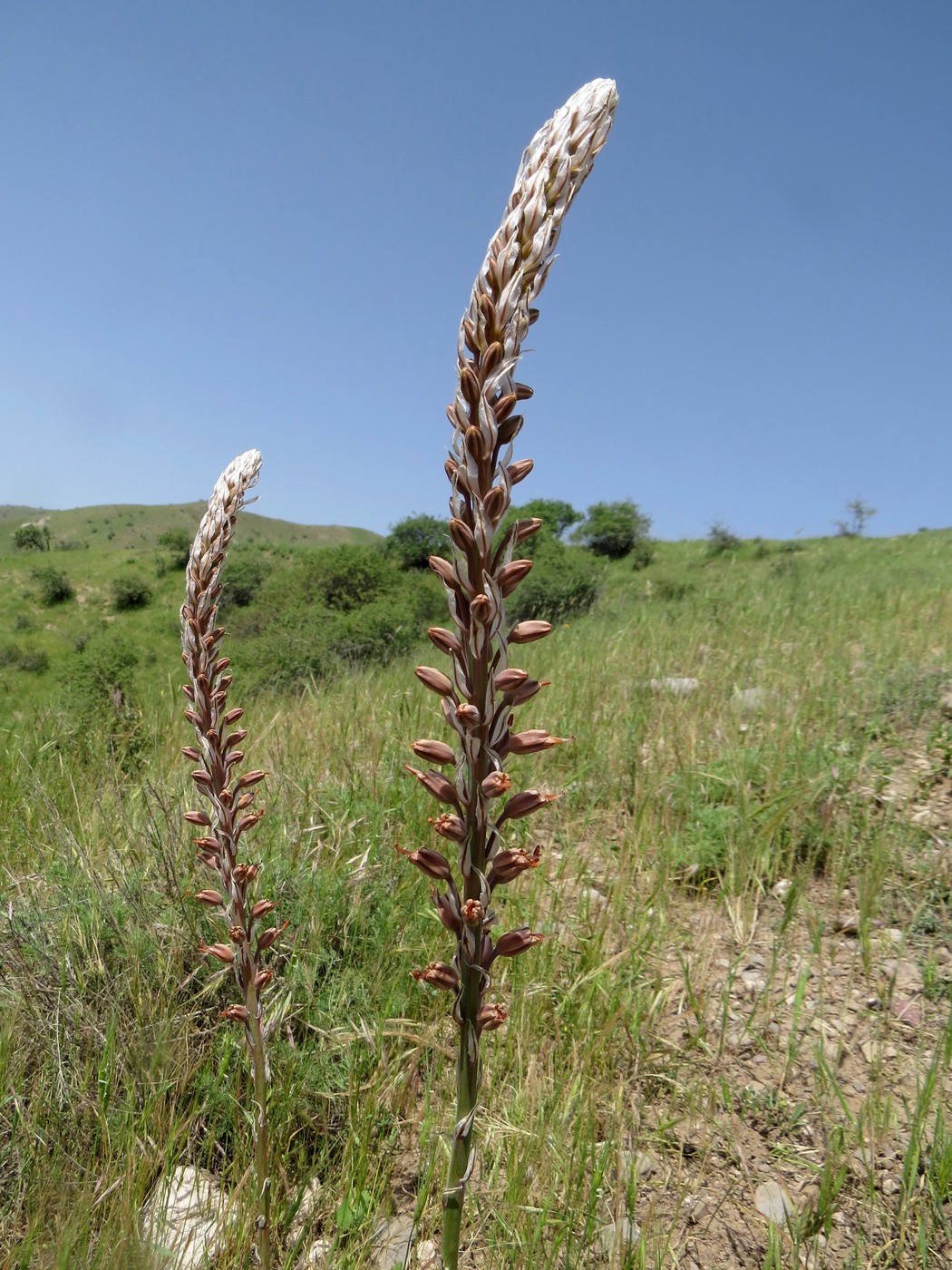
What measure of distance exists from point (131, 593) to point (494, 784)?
79.8 meters

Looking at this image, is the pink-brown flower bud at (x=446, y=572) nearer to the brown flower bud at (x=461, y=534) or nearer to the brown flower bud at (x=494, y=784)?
the brown flower bud at (x=461, y=534)

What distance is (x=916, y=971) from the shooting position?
3.37 meters

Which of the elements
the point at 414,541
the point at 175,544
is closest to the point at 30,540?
the point at 175,544

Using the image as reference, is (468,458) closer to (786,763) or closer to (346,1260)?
(346,1260)

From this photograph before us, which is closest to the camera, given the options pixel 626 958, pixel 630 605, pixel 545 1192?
pixel 545 1192

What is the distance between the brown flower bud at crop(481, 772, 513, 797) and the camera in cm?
108

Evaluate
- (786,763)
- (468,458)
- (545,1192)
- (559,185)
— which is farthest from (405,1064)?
(786,763)

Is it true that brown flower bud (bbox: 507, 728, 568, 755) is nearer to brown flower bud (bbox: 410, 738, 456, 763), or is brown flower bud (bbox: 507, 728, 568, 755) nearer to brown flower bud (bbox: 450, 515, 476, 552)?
brown flower bud (bbox: 410, 738, 456, 763)

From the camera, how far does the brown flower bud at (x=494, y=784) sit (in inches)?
42.6

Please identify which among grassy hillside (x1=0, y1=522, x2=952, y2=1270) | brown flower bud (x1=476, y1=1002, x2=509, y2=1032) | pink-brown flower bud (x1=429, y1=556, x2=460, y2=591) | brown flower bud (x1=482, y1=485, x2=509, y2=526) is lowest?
grassy hillside (x1=0, y1=522, x2=952, y2=1270)

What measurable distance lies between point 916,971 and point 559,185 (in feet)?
12.0

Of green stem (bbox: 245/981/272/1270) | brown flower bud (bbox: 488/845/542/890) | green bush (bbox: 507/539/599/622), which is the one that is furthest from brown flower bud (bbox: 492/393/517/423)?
green bush (bbox: 507/539/599/622)

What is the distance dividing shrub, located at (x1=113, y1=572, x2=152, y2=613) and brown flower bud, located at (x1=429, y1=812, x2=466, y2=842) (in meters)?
79.2

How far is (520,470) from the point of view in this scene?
1.16 meters
